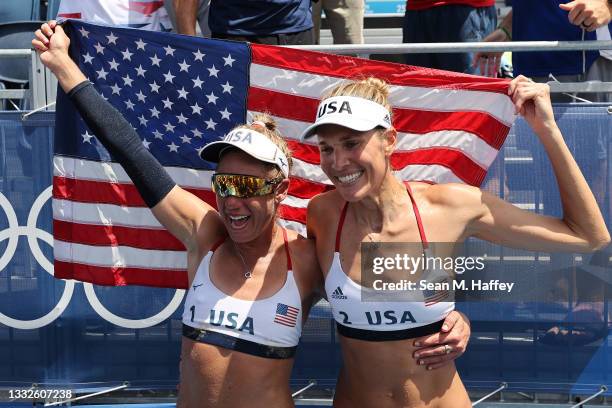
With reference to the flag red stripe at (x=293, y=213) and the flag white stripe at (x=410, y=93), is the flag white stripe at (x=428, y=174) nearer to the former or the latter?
the flag white stripe at (x=410, y=93)

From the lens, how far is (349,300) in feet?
13.3

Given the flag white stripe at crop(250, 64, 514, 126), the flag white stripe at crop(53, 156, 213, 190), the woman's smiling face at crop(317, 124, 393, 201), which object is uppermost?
the flag white stripe at crop(250, 64, 514, 126)

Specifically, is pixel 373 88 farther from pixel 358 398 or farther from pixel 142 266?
pixel 142 266

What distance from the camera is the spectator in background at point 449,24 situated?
22.4 feet

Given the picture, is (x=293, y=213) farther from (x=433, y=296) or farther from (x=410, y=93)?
(x=433, y=296)

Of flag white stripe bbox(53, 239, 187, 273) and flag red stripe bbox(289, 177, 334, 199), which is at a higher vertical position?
flag red stripe bbox(289, 177, 334, 199)

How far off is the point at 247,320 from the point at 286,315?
174 mm

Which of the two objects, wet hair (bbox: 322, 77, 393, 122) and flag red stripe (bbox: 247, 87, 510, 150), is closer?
wet hair (bbox: 322, 77, 393, 122)

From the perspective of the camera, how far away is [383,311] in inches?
158

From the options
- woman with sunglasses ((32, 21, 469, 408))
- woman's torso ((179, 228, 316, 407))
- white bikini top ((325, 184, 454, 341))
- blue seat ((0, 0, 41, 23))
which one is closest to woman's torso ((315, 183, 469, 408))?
white bikini top ((325, 184, 454, 341))

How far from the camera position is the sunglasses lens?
4109 millimetres

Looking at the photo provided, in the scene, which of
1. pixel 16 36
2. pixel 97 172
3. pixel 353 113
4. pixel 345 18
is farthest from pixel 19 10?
pixel 353 113

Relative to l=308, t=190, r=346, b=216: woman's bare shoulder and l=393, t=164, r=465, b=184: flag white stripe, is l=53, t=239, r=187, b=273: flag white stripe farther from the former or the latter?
l=393, t=164, r=465, b=184: flag white stripe

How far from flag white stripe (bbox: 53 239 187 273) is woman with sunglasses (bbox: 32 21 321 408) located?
28.2 inches
